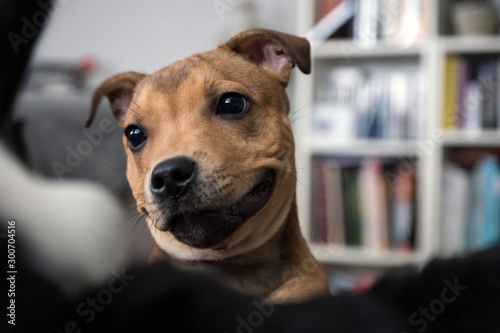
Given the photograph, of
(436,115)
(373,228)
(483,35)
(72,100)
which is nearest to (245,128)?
(72,100)

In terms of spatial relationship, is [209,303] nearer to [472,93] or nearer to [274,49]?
[274,49]

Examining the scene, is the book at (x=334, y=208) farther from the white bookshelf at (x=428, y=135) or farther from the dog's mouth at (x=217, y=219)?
the dog's mouth at (x=217, y=219)

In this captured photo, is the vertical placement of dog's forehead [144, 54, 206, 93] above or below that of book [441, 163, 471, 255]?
above

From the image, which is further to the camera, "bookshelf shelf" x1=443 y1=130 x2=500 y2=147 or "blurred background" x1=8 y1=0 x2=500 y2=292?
"bookshelf shelf" x1=443 y1=130 x2=500 y2=147

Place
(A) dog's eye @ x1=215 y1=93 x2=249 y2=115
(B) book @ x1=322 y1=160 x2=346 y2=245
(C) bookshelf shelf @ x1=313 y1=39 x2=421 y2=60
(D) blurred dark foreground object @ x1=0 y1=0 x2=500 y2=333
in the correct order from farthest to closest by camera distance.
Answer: (C) bookshelf shelf @ x1=313 y1=39 x2=421 y2=60 → (B) book @ x1=322 y1=160 x2=346 y2=245 → (A) dog's eye @ x1=215 y1=93 x2=249 y2=115 → (D) blurred dark foreground object @ x1=0 y1=0 x2=500 y2=333

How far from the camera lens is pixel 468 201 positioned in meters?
2.39

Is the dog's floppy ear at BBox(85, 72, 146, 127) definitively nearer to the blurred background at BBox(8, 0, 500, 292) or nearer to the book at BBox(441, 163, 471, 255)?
the blurred background at BBox(8, 0, 500, 292)

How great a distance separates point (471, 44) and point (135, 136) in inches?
88.4

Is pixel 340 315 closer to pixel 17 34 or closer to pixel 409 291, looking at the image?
pixel 409 291

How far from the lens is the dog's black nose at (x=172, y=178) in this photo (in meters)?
0.44

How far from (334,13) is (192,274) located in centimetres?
221

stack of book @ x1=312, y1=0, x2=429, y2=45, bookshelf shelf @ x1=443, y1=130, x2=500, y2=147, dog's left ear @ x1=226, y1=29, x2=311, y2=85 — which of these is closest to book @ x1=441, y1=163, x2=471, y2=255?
bookshelf shelf @ x1=443, y1=130, x2=500, y2=147

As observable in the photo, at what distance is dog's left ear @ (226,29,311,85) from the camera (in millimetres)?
502

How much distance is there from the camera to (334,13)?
2244 mm
